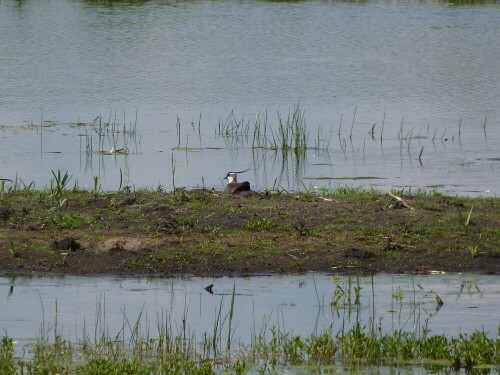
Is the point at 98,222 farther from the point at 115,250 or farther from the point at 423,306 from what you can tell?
the point at 423,306

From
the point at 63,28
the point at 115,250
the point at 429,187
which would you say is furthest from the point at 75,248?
the point at 63,28

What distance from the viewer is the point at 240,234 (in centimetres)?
920

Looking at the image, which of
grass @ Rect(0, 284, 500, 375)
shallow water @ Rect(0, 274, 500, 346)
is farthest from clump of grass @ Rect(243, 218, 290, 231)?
grass @ Rect(0, 284, 500, 375)

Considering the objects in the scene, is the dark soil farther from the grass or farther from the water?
the water

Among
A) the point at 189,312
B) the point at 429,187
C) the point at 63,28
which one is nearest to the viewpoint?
the point at 189,312

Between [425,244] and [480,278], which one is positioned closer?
[480,278]

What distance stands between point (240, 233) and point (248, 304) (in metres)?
1.71

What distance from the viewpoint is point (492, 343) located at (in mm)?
6227

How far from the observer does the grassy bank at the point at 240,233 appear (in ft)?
28.3

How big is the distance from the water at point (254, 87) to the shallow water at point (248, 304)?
3.92 metres

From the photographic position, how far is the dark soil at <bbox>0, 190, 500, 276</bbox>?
8.62 metres

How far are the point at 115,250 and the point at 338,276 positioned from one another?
75.2 inches

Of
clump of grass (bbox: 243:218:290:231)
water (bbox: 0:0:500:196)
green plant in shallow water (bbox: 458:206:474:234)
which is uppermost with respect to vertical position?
green plant in shallow water (bbox: 458:206:474:234)

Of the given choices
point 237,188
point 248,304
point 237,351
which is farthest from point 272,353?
point 237,188
